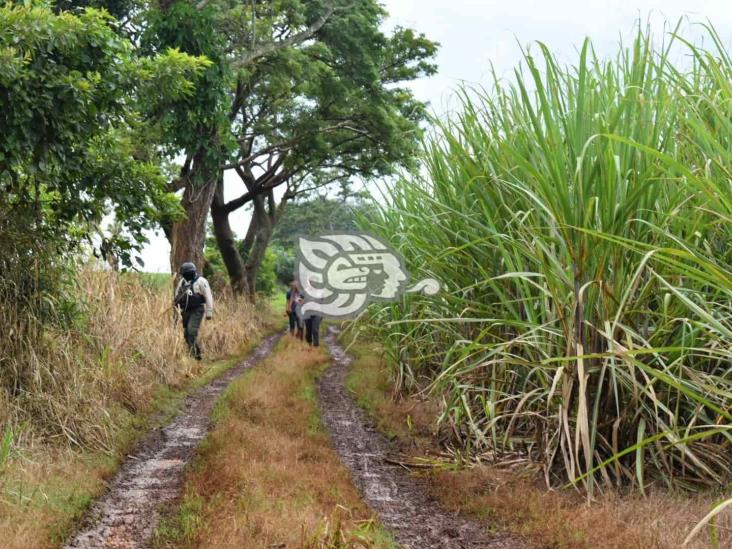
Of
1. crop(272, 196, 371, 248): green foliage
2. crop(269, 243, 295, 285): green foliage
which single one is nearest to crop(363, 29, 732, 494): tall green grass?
crop(272, 196, 371, 248): green foliage

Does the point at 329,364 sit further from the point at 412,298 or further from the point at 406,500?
the point at 406,500

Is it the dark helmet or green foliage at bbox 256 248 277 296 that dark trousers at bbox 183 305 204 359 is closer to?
the dark helmet

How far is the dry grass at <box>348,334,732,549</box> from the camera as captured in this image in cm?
340

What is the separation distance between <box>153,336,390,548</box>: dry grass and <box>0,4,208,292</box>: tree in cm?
195

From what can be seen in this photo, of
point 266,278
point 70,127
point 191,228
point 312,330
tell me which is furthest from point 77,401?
point 266,278

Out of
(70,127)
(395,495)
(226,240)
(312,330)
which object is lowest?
(395,495)

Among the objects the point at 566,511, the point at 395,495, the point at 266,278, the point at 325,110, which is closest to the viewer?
the point at 566,511

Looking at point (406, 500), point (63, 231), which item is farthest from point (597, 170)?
point (63, 231)

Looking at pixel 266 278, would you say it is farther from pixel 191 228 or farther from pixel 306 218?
pixel 191 228

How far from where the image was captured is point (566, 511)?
12.6 ft

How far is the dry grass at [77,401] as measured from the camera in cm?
424

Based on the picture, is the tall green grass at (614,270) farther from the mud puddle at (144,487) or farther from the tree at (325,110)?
the tree at (325,110)

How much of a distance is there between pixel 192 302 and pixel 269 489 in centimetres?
641

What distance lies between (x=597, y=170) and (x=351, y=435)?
3587 mm
